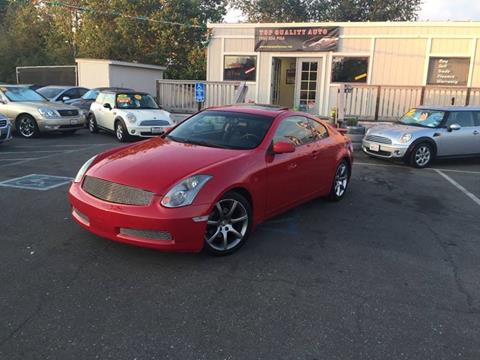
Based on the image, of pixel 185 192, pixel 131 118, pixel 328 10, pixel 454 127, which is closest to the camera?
pixel 185 192

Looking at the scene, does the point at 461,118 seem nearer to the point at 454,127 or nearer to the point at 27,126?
the point at 454,127

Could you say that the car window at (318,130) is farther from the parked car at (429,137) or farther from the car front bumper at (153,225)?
the parked car at (429,137)

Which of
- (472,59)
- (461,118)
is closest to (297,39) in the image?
(472,59)

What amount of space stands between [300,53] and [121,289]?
1431 cm

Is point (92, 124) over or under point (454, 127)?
→ under

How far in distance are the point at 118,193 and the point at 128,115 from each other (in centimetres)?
856

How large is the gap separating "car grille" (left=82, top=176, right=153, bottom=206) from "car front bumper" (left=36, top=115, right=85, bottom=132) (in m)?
9.16

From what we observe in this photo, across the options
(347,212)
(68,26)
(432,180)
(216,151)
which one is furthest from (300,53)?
(68,26)

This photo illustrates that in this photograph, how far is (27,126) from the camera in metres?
12.8

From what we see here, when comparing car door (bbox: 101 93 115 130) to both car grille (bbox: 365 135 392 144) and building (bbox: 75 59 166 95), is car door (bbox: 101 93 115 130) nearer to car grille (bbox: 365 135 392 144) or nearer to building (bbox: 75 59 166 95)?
car grille (bbox: 365 135 392 144)

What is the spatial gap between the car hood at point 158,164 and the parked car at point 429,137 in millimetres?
6506

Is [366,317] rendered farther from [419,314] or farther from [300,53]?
[300,53]

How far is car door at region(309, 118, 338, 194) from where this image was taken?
6.04m

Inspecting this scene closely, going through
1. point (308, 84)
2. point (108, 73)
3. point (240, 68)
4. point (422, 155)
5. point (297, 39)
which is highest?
point (297, 39)
